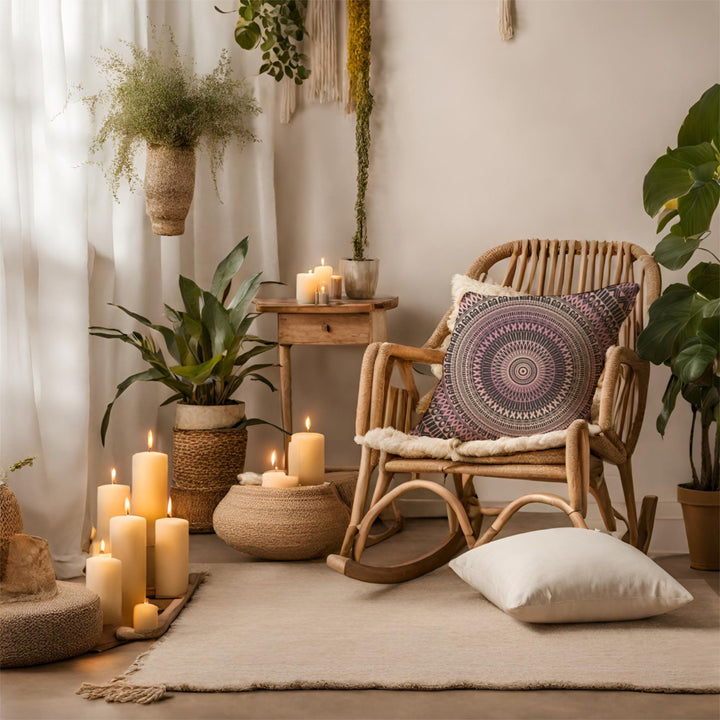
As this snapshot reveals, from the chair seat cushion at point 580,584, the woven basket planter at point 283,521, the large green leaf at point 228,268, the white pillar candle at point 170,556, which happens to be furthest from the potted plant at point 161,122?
the chair seat cushion at point 580,584

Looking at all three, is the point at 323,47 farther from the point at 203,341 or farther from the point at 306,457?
the point at 306,457

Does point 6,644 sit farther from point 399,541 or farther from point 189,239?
point 189,239

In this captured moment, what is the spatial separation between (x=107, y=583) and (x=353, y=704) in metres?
0.59

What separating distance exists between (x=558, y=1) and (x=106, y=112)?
137 cm

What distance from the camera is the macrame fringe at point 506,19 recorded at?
2947 millimetres

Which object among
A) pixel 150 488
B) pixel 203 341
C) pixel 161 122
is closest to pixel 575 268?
pixel 203 341

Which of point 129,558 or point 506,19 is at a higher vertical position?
point 506,19

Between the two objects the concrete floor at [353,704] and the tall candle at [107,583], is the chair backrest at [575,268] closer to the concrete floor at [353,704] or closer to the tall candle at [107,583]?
the tall candle at [107,583]

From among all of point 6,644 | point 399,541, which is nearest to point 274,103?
point 399,541

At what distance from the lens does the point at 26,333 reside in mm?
2305

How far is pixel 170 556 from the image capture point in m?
2.09

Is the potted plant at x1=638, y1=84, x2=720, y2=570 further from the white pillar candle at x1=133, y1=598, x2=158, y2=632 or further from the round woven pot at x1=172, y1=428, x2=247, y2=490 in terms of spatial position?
the white pillar candle at x1=133, y1=598, x2=158, y2=632

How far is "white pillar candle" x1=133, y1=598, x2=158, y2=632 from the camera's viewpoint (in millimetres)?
1876

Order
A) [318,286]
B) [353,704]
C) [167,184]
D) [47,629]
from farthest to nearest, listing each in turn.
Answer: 1. [318,286]
2. [167,184]
3. [47,629]
4. [353,704]
